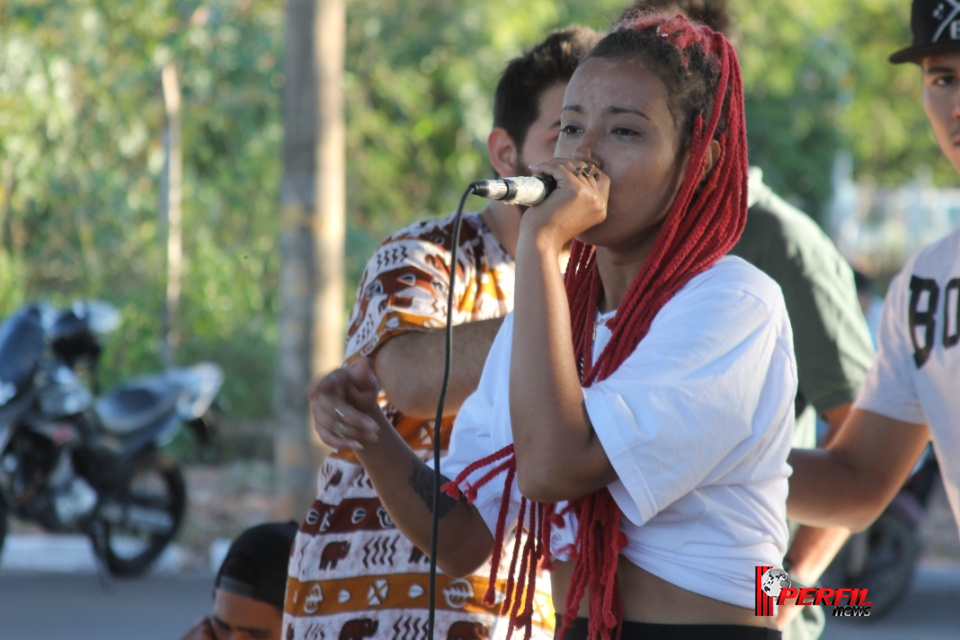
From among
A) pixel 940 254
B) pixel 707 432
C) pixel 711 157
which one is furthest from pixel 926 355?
pixel 707 432

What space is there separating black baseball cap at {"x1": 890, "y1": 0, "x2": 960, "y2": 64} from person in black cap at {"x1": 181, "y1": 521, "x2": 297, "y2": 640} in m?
1.74

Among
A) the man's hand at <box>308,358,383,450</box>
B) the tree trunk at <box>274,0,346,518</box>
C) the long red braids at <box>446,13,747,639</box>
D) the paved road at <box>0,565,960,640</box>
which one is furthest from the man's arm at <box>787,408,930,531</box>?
the paved road at <box>0,565,960,640</box>

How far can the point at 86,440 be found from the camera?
714cm

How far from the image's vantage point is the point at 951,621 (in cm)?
688

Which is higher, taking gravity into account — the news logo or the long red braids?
the long red braids

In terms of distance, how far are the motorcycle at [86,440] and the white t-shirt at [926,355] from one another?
5.40 metres

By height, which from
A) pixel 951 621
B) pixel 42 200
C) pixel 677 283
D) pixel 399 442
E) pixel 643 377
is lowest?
pixel 951 621

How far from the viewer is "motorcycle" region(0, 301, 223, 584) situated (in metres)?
6.93

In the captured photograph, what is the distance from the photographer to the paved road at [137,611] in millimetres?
6414

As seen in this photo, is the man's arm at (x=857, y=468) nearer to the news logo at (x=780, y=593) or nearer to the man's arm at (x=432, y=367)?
the news logo at (x=780, y=593)

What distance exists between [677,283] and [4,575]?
21.5 ft

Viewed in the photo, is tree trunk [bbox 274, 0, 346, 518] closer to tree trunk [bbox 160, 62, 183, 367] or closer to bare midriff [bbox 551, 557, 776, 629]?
bare midriff [bbox 551, 557, 776, 629]

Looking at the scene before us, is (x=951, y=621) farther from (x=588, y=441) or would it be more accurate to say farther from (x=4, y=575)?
(x=588, y=441)

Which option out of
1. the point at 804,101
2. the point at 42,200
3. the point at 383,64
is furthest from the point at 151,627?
the point at 804,101
